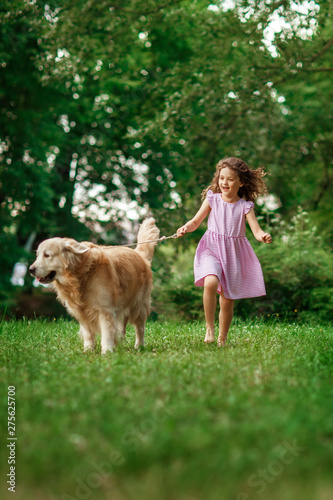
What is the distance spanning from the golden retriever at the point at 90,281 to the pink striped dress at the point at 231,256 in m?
0.90

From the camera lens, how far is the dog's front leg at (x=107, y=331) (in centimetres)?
562

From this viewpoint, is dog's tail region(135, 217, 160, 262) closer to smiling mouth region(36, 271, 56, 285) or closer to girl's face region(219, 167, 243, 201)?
girl's face region(219, 167, 243, 201)

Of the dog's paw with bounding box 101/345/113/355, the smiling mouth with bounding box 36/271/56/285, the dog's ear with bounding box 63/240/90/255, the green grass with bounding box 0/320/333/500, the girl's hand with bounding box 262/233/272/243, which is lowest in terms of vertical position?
the dog's paw with bounding box 101/345/113/355

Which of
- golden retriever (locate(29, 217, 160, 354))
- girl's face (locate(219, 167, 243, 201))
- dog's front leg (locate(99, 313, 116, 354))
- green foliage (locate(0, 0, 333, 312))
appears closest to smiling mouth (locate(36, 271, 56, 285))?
golden retriever (locate(29, 217, 160, 354))

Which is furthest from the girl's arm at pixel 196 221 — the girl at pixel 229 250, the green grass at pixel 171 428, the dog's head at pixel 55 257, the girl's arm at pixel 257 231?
the green grass at pixel 171 428

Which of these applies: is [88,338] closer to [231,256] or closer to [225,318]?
[225,318]

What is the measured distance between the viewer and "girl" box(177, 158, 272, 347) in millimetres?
6223

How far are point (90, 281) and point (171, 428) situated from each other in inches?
122

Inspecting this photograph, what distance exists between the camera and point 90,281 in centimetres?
571

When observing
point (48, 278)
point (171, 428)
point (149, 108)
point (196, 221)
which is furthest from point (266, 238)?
point (149, 108)

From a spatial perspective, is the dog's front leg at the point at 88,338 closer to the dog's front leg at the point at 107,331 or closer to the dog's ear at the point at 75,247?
the dog's front leg at the point at 107,331

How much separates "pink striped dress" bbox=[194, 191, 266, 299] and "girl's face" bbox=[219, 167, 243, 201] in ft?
0.29

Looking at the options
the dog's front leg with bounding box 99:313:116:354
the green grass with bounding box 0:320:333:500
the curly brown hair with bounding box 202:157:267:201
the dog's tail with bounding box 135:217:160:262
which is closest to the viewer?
the green grass with bounding box 0:320:333:500

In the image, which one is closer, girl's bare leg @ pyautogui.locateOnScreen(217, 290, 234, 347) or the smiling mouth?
Result: the smiling mouth
